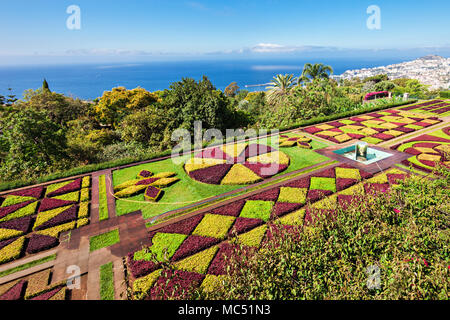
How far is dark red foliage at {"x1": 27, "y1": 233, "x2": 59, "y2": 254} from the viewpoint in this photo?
13.6 meters

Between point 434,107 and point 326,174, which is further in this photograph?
point 434,107

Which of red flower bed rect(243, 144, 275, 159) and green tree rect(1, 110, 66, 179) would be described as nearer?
green tree rect(1, 110, 66, 179)

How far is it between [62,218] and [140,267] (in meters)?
7.90

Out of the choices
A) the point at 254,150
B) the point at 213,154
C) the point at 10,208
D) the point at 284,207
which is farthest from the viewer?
the point at 254,150

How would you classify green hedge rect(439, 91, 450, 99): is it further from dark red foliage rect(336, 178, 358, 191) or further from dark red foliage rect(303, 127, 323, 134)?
dark red foliage rect(336, 178, 358, 191)

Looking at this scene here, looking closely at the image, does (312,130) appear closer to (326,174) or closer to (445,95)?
(326,174)

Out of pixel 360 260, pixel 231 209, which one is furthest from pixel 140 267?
pixel 360 260

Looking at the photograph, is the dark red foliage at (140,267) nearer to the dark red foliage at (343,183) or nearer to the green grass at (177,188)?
the green grass at (177,188)

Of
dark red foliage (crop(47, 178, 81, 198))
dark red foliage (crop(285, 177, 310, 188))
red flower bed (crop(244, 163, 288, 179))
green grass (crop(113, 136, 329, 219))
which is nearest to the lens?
green grass (crop(113, 136, 329, 219))

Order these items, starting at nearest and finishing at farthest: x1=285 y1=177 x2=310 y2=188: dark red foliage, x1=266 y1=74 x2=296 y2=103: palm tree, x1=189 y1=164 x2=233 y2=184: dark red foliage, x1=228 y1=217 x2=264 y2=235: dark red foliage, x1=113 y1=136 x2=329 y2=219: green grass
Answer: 1. x1=228 y1=217 x2=264 y2=235: dark red foliage
2. x1=113 y1=136 x2=329 y2=219: green grass
3. x1=285 y1=177 x2=310 y2=188: dark red foliage
4. x1=189 y1=164 x2=233 y2=184: dark red foliage
5. x1=266 y1=74 x2=296 y2=103: palm tree

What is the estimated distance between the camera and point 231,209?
16.5 m

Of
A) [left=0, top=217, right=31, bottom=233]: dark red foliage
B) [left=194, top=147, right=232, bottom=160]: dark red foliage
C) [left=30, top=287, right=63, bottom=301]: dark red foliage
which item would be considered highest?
[left=194, top=147, right=232, bottom=160]: dark red foliage

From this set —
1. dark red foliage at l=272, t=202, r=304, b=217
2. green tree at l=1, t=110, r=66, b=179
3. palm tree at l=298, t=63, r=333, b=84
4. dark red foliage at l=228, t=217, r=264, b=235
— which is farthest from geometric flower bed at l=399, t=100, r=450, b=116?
green tree at l=1, t=110, r=66, b=179

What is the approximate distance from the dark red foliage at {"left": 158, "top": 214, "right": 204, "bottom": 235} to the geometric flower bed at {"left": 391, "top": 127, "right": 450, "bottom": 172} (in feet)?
66.7
